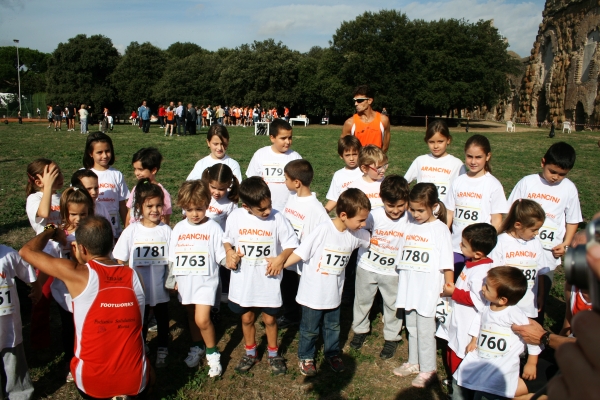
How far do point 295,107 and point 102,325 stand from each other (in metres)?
52.1

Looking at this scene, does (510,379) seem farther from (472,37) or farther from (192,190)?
(472,37)

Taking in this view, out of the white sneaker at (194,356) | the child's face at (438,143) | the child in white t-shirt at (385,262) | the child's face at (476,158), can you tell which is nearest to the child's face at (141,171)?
the white sneaker at (194,356)

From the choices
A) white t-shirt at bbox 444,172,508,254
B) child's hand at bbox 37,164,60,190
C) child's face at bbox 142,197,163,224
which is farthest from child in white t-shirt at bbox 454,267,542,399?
child's hand at bbox 37,164,60,190

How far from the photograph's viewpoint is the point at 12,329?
10.7 feet

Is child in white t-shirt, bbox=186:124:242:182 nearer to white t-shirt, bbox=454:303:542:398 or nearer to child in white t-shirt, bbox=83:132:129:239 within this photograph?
child in white t-shirt, bbox=83:132:129:239

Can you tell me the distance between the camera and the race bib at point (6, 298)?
10.5ft

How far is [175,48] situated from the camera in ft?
Result: 290

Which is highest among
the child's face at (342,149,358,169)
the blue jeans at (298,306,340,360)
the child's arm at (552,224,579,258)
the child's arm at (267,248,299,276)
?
the child's face at (342,149,358,169)

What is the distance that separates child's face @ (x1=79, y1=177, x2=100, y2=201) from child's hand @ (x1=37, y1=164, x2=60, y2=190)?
249 mm

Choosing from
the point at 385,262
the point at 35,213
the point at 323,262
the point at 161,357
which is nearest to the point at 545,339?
A: the point at 385,262

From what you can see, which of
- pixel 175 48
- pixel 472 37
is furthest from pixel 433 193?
pixel 175 48

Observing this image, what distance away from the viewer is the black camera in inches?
41.9

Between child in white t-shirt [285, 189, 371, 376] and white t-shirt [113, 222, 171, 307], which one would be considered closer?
child in white t-shirt [285, 189, 371, 376]

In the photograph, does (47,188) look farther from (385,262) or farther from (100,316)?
(385,262)
